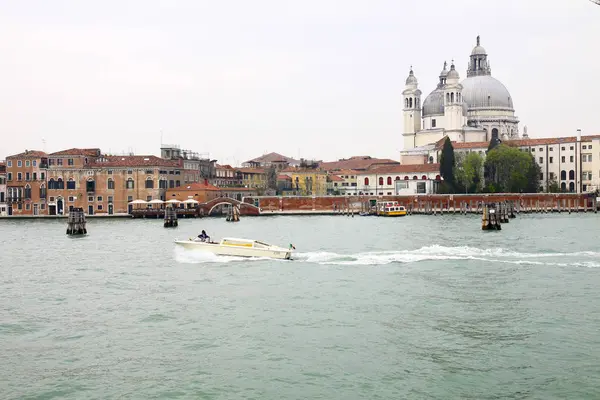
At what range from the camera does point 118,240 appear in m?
40.4

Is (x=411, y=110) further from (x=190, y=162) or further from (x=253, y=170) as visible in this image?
(x=190, y=162)

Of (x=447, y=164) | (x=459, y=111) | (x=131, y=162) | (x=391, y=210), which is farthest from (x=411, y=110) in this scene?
(x=131, y=162)

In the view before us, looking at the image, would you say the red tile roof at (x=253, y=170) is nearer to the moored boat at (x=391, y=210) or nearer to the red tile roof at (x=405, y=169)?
the red tile roof at (x=405, y=169)

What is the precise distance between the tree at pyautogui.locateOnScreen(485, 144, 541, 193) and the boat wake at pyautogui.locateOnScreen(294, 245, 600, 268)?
5205 centimetres

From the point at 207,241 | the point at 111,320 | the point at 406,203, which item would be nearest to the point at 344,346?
the point at 111,320

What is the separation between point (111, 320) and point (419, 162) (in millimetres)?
84908

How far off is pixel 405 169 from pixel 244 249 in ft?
216

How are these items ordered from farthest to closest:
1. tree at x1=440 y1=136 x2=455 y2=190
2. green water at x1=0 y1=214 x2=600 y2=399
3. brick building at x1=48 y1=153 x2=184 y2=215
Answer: tree at x1=440 y1=136 x2=455 y2=190 → brick building at x1=48 y1=153 x2=184 y2=215 → green water at x1=0 y1=214 x2=600 y2=399

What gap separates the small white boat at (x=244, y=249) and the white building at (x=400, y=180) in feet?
197

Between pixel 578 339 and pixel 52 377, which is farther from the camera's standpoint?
pixel 578 339

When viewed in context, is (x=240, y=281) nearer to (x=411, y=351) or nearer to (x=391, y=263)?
(x=391, y=263)

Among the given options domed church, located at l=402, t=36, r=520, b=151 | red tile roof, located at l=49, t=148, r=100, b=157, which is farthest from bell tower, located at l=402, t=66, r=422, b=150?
red tile roof, located at l=49, t=148, r=100, b=157

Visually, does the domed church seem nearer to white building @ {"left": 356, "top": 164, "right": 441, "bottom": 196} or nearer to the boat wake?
white building @ {"left": 356, "top": 164, "right": 441, "bottom": 196}

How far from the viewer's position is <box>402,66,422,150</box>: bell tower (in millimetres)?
104250
